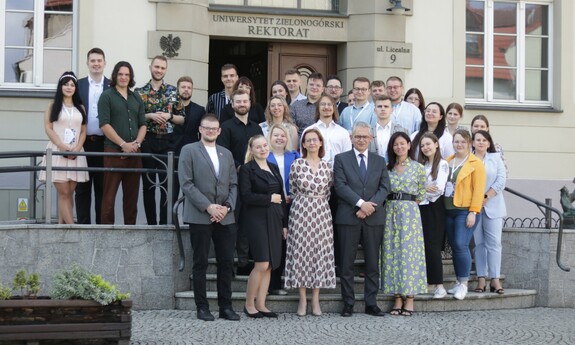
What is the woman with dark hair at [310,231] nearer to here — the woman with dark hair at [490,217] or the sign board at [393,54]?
the woman with dark hair at [490,217]

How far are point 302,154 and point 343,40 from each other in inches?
195

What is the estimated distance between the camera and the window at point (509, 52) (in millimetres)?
16672

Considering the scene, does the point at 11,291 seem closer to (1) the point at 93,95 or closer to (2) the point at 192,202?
(2) the point at 192,202

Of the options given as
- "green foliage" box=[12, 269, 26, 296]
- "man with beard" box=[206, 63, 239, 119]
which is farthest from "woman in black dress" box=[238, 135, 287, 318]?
"green foliage" box=[12, 269, 26, 296]

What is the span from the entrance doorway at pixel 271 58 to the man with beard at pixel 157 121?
3.90 m

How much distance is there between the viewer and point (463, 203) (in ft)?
39.7

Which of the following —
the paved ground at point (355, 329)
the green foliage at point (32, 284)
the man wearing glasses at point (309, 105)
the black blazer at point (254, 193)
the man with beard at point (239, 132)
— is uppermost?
the man wearing glasses at point (309, 105)

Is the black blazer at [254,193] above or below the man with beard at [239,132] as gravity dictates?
below

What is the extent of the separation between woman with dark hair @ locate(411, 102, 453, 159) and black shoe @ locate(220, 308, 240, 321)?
2818mm

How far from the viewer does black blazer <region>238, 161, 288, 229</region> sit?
11.1 meters

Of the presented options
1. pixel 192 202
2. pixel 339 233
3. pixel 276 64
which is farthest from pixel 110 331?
pixel 276 64

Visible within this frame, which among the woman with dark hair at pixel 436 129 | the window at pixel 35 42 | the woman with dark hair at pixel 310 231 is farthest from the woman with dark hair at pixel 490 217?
the window at pixel 35 42

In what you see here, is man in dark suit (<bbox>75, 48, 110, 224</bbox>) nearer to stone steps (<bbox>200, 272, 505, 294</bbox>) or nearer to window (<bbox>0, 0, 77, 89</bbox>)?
stone steps (<bbox>200, 272, 505, 294</bbox>)

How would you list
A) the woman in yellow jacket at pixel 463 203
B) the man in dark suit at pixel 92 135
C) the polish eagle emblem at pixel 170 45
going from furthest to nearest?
Result: the polish eagle emblem at pixel 170 45
the man in dark suit at pixel 92 135
the woman in yellow jacket at pixel 463 203
